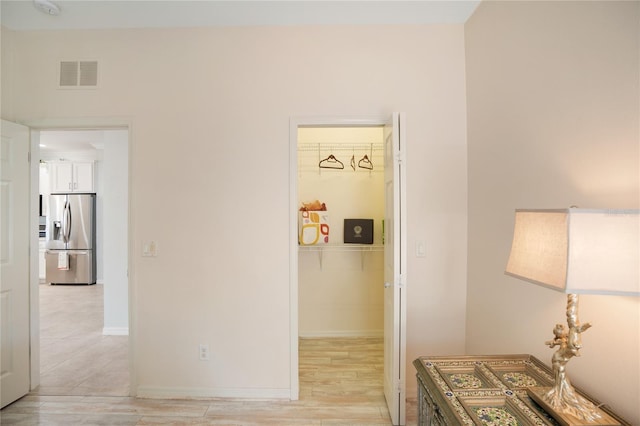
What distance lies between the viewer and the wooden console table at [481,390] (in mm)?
1056

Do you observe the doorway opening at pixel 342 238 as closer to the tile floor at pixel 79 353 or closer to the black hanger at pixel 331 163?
the black hanger at pixel 331 163

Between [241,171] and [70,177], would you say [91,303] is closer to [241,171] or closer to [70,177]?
[70,177]

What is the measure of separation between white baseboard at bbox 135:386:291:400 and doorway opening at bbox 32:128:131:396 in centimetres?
25

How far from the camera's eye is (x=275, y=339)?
2.36 m

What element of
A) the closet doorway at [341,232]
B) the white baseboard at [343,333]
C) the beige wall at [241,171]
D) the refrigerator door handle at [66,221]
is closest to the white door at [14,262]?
the beige wall at [241,171]

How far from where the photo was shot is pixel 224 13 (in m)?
2.23

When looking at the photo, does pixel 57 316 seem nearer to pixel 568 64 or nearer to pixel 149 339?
pixel 149 339

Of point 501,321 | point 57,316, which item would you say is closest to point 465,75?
point 501,321

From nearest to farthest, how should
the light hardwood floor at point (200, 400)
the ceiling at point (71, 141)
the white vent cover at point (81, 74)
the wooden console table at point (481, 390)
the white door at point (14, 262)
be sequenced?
the wooden console table at point (481, 390) → the light hardwood floor at point (200, 400) → the white door at point (14, 262) → the white vent cover at point (81, 74) → the ceiling at point (71, 141)

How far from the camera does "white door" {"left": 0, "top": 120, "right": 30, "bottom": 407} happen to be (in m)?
2.29

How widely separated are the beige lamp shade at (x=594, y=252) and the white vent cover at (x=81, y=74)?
3.10 m

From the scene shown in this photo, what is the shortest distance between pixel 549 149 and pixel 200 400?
9.24 ft

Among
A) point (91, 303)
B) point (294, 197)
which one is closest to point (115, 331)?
point (91, 303)

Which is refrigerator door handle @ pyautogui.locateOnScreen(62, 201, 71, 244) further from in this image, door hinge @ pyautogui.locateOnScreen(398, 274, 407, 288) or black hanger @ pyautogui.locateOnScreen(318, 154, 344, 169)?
door hinge @ pyautogui.locateOnScreen(398, 274, 407, 288)
